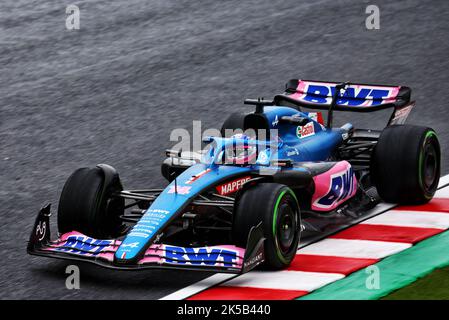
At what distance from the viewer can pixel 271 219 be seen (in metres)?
8.69

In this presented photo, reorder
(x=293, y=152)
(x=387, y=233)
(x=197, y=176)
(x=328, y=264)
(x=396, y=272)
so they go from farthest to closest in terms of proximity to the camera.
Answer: (x=293, y=152)
(x=387, y=233)
(x=197, y=176)
(x=328, y=264)
(x=396, y=272)

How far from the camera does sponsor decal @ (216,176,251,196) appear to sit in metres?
9.36

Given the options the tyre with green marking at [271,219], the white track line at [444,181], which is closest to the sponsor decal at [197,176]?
the tyre with green marking at [271,219]

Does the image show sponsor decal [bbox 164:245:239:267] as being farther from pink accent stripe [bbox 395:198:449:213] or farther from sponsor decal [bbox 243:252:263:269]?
pink accent stripe [bbox 395:198:449:213]

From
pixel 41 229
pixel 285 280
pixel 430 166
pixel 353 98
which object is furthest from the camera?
pixel 353 98

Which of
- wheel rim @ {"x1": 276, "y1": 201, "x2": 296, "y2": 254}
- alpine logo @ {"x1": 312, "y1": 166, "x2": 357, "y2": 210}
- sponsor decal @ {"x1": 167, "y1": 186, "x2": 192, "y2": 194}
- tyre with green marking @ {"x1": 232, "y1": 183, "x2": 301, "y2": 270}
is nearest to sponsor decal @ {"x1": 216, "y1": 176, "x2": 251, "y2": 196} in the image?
sponsor decal @ {"x1": 167, "y1": 186, "x2": 192, "y2": 194}

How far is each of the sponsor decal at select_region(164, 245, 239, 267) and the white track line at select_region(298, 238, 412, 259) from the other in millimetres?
1194

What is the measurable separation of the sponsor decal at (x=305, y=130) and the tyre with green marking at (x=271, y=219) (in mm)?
1529

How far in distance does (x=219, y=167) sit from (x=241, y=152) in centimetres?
32

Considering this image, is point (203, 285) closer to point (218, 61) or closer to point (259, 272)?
point (259, 272)

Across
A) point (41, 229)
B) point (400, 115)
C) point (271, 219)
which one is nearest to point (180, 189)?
point (271, 219)

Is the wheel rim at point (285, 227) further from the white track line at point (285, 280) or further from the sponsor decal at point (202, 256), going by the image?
the sponsor decal at point (202, 256)

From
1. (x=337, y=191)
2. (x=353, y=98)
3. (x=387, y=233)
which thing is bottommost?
(x=387, y=233)

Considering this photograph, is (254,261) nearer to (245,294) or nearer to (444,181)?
(245,294)
